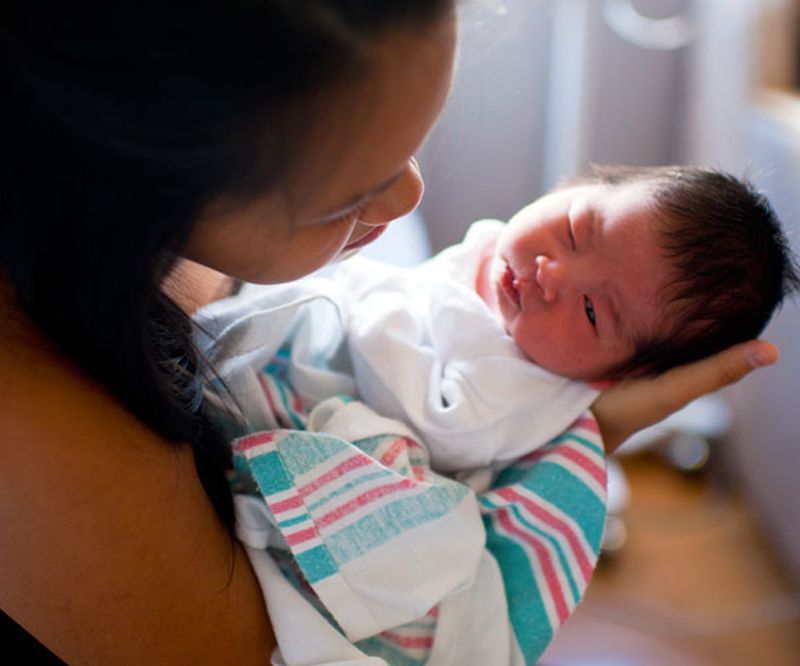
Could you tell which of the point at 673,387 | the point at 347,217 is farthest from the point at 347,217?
the point at 673,387

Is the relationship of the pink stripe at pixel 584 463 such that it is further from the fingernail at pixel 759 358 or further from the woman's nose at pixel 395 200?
the woman's nose at pixel 395 200

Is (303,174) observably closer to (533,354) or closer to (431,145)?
(533,354)

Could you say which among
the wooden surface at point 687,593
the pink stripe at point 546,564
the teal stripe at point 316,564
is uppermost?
the teal stripe at point 316,564

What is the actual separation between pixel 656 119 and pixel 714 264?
4.93 ft

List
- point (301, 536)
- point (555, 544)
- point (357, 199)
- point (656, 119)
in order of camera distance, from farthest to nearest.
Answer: point (656, 119) < point (555, 544) < point (301, 536) < point (357, 199)

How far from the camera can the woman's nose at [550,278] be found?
3.16 ft

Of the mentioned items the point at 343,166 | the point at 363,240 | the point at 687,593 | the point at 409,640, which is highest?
the point at 343,166

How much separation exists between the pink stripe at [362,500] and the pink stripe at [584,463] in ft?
0.64

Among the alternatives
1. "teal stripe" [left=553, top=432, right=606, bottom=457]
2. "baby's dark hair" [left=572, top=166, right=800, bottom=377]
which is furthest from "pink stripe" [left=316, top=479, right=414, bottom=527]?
"baby's dark hair" [left=572, top=166, right=800, bottom=377]

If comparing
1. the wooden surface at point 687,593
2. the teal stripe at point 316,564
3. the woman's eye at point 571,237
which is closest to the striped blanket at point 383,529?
the teal stripe at point 316,564

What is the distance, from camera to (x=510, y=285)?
1017mm

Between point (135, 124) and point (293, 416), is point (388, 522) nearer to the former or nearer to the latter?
point (293, 416)

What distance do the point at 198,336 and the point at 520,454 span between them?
0.38 metres

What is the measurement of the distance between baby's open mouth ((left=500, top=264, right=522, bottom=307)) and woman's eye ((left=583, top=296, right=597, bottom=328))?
78mm
